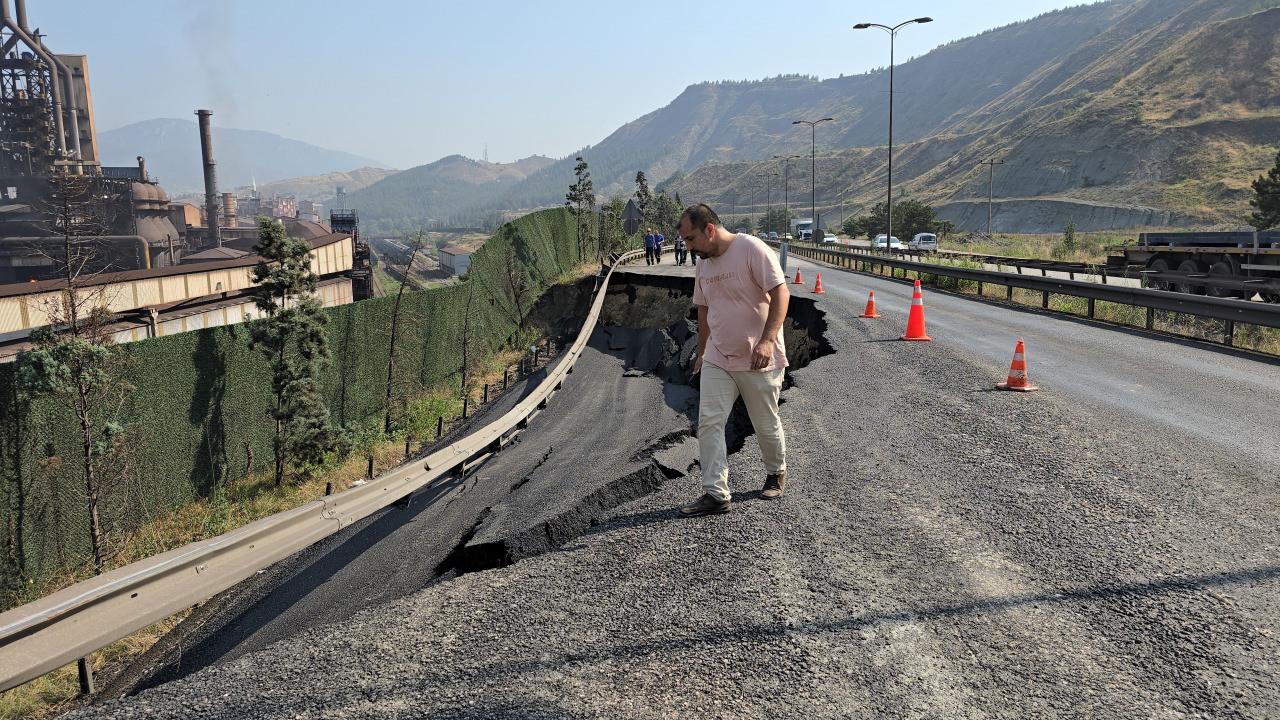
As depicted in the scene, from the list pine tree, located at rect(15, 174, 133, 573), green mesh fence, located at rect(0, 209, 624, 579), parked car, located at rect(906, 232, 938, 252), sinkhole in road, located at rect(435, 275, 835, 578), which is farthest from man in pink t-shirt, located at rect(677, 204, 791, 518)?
parked car, located at rect(906, 232, 938, 252)

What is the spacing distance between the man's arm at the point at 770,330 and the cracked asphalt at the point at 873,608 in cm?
106

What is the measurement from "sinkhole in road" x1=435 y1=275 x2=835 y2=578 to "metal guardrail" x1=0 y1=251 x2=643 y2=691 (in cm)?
117

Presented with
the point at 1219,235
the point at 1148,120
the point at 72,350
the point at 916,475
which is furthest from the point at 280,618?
the point at 1148,120

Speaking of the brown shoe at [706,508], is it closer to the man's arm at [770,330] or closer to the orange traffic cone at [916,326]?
the man's arm at [770,330]

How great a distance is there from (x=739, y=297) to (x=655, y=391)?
41.4 feet

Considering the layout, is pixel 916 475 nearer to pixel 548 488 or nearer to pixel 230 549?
pixel 548 488

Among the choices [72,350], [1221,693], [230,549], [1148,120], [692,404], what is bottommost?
[692,404]

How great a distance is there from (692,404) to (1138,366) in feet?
26.9

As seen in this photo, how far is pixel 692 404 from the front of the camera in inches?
662

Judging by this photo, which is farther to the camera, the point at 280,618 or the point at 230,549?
the point at 280,618

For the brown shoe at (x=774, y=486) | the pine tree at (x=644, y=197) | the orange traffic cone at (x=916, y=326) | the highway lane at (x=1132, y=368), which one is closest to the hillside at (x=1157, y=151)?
the pine tree at (x=644, y=197)

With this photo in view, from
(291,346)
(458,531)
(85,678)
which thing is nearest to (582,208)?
(291,346)

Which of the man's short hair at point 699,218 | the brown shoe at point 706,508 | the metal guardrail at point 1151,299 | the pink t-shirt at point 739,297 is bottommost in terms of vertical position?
the brown shoe at point 706,508

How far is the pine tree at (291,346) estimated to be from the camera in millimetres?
11758
